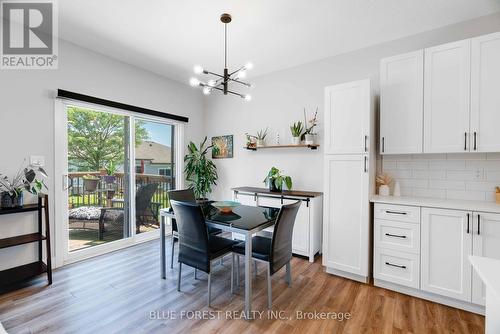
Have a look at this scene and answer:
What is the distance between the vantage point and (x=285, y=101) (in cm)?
377

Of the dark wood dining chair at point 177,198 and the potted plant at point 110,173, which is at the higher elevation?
the potted plant at point 110,173

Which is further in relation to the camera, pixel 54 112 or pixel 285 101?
pixel 285 101

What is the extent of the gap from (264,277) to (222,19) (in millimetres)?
2843

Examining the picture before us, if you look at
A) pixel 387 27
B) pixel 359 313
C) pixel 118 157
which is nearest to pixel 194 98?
pixel 118 157

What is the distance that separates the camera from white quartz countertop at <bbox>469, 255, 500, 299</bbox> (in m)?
0.92

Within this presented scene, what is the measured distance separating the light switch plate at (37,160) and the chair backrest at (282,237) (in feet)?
9.13

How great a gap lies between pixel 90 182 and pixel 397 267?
12.8ft

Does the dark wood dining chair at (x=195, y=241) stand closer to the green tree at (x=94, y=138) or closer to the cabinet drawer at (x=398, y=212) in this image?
the cabinet drawer at (x=398, y=212)

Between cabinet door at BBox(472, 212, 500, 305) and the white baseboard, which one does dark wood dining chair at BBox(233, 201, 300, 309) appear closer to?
the white baseboard

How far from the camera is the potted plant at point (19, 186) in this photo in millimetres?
2366

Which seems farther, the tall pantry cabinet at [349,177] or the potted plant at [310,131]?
the potted plant at [310,131]

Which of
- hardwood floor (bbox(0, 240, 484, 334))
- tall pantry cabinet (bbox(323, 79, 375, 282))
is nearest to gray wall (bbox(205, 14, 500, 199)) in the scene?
tall pantry cabinet (bbox(323, 79, 375, 282))

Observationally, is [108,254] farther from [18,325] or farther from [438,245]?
[438,245]

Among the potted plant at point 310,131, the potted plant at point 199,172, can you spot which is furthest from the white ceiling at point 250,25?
the potted plant at point 199,172
